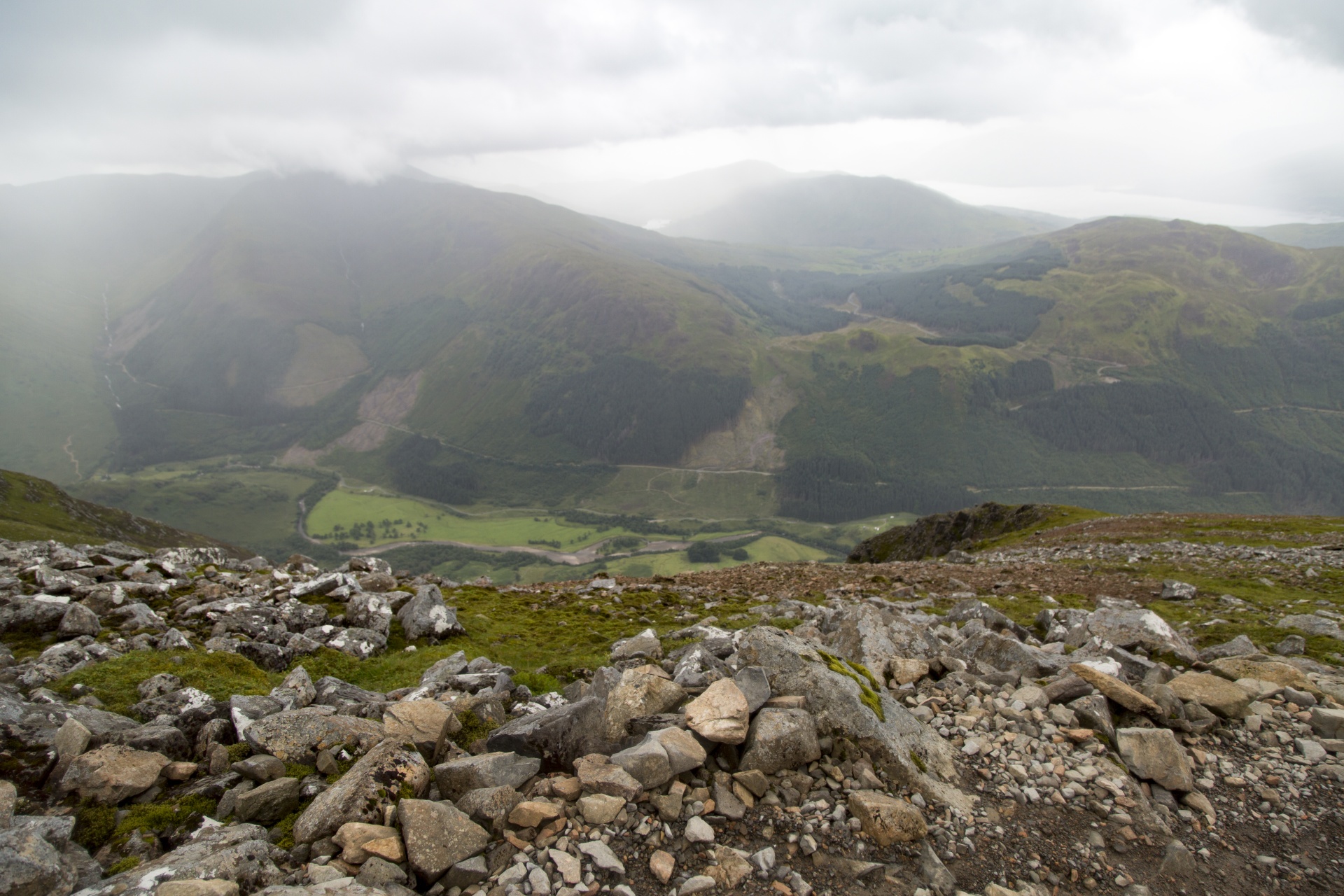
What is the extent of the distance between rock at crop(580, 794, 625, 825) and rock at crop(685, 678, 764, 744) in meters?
1.69

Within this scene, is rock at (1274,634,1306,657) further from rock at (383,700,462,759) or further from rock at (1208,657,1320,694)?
rock at (383,700,462,759)

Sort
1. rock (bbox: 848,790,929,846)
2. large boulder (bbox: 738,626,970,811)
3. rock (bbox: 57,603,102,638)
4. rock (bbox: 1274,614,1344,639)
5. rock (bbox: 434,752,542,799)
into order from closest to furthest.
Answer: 1. rock (bbox: 848,790,929,846)
2. rock (bbox: 434,752,542,799)
3. large boulder (bbox: 738,626,970,811)
4. rock (bbox: 57,603,102,638)
5. rock (bbox: 1274,614,1344,639)

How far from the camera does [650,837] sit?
24.9 ft

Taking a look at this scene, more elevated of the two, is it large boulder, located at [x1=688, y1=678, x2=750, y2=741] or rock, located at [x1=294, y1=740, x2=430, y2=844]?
large boulder, located at [x1=688, y1=678, x2=750, y2=741]

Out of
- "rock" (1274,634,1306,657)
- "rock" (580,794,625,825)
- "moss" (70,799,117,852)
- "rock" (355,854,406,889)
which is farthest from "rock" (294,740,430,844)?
"rock" (1274,634,1306,657)

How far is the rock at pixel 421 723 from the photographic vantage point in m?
9.84

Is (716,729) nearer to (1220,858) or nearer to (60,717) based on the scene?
(1220,858)

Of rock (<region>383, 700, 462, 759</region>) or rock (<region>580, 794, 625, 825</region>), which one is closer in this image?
rock (<region>580, 794, 625, 825</region>)

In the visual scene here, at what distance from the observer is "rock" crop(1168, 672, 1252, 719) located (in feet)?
35.2

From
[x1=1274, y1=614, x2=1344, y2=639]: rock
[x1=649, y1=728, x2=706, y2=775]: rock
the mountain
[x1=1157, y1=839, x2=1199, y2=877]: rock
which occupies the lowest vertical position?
the mountain

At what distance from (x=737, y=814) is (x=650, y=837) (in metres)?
1.27

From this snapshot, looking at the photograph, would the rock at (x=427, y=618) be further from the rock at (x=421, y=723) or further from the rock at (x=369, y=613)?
the rock at (x=421, y=723)

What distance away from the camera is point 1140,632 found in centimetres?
1553

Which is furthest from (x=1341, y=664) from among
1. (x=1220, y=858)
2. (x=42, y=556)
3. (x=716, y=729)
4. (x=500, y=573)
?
(x=500, y=573)
